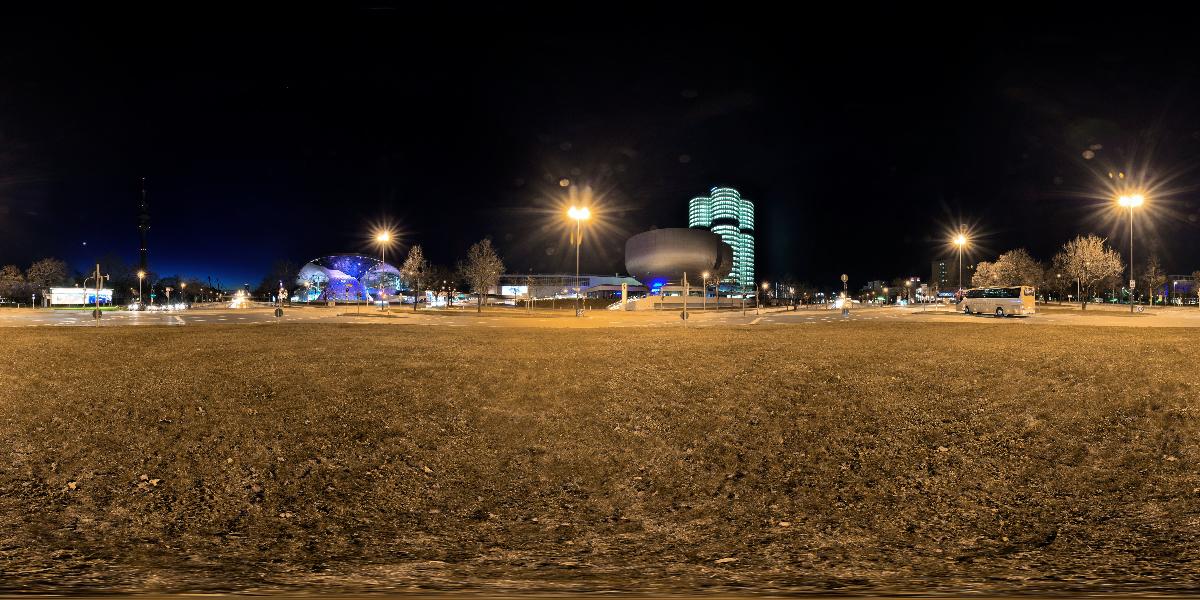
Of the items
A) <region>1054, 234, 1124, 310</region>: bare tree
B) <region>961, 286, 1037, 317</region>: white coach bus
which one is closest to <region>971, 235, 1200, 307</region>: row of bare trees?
<region>1054, 234, 1124, 310</region>: bare tree

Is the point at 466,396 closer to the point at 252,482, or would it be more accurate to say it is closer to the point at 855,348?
the point at 252,482

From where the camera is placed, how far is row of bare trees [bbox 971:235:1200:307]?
77438 mm

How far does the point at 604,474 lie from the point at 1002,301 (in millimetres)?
39687

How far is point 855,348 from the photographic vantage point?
15383 millimetres

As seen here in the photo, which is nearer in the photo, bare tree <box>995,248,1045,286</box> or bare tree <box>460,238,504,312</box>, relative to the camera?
bare tree <box>460,238,504,312</box>

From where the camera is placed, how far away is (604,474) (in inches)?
308

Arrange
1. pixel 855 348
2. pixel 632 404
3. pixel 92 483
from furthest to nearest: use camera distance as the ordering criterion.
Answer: pixel 855 348
pixel 632 404
pixel 92 483

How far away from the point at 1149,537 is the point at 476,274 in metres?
82.5

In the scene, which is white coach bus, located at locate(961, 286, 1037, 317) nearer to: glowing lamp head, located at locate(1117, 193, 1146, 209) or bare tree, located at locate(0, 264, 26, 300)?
glowing lamp head, located at locate(1117, 193, 1146, 209)

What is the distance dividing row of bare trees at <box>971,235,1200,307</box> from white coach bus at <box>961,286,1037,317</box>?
4180 cm

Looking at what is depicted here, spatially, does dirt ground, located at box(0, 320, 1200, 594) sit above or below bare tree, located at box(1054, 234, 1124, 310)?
below

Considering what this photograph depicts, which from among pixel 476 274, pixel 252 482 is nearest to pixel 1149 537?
pixel 252 482

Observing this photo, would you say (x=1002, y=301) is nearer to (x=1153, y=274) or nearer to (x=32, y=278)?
(x=1153, y=274)

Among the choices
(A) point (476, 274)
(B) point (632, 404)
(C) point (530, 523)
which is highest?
(A) point (476, 274)
